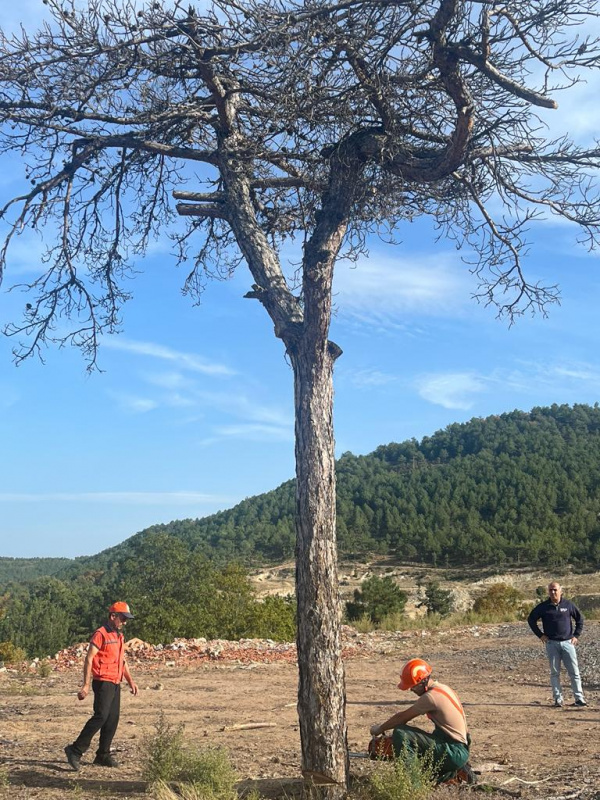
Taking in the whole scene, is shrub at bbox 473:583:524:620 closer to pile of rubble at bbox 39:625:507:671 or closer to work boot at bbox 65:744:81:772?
pile of rubble at bbox 39:625:507:671

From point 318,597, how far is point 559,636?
652 centimetres

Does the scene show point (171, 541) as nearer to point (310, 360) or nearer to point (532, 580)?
point (310, 360)

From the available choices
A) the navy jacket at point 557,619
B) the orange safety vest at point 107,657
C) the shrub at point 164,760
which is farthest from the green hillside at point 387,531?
the shrub at point 164,760

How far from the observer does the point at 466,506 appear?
226ft

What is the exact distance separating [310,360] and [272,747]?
4.44 metres

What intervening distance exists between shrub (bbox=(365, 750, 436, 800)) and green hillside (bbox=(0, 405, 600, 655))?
1511cm

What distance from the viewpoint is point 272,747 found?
8.19 metres

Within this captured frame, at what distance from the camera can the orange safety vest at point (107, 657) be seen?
771 centimetres

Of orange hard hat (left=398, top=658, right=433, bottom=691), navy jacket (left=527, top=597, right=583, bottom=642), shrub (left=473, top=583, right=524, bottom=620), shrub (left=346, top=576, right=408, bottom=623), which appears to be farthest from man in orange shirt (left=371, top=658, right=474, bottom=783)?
shrub (left=346, top=576, right=408, bottom=623)

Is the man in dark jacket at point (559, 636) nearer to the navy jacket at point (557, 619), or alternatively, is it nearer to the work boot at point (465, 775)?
the navy jacket at point (557, 619)

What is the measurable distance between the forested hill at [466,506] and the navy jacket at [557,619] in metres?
34.5

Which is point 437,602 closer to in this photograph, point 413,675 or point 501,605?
point 501,605

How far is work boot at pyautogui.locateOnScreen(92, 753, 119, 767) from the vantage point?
24.7 feet

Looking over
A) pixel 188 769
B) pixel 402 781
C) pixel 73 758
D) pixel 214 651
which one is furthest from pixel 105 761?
pixel 214 651
